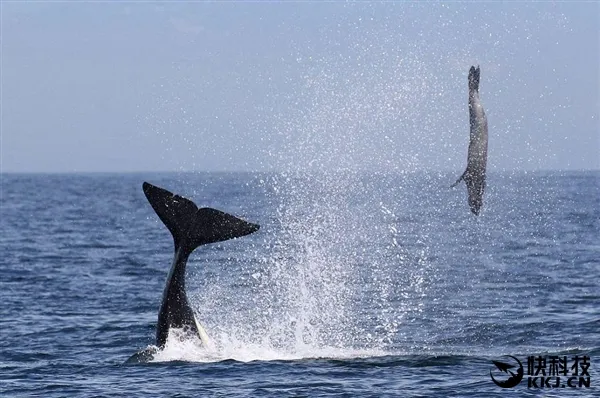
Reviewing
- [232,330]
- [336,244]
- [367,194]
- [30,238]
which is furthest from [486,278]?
[367,194]

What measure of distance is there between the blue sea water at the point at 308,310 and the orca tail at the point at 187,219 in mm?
1803

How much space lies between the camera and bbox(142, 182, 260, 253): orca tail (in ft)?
68.5

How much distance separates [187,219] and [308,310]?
7550 mm

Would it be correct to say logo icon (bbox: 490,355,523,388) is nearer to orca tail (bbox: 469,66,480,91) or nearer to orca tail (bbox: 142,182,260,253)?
orca tail (bbox: 469,66,480,91)

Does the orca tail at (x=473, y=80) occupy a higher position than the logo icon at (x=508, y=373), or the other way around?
the orca tail at (x=473, y=80)

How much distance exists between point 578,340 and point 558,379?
3896 millimetres

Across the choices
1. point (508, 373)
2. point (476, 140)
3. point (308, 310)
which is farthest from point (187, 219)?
point (308, 310)

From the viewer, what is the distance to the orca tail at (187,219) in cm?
2088

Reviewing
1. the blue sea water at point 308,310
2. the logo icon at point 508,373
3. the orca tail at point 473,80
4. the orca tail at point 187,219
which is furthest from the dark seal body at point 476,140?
the orca tail at point 187,219

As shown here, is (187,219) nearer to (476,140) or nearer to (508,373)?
(476,140)

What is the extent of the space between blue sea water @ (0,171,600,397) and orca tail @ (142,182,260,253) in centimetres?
180

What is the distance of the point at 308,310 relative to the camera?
28.3 meters

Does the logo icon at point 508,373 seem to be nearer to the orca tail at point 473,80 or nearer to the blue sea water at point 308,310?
the blue sea water at point 308,310

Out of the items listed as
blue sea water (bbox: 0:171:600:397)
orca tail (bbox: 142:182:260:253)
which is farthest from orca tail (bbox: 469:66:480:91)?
orca tail (bbox: 142:182:260:253)
